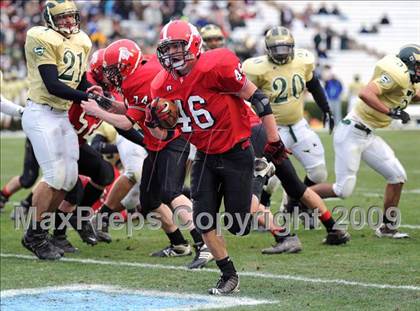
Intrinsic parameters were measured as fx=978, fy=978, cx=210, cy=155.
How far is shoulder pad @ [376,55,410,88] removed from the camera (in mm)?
7316

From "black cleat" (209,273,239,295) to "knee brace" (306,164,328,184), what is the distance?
2.87 m

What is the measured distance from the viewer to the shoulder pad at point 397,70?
24.0ft

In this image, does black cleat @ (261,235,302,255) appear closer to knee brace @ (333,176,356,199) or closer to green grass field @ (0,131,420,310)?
green grass field @ (0,131,420,310)

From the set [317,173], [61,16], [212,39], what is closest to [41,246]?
[61,16]

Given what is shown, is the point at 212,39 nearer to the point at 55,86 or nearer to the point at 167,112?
the point at 55,86

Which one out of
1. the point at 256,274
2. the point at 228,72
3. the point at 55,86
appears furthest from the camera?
the point at 55,86

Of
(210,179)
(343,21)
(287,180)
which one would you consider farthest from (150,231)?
(343,21)

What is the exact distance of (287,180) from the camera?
7137 millimetres

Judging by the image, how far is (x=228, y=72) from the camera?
210 inches

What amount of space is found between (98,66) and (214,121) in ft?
5.18

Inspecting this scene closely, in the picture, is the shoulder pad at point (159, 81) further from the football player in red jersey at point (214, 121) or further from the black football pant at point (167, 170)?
the black football pant at point (167, 170)

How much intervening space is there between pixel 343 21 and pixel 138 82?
23.2m

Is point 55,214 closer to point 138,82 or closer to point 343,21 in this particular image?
point 138,82

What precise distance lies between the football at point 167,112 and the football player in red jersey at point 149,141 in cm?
77
